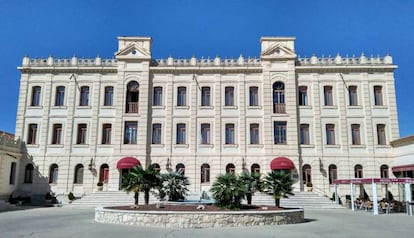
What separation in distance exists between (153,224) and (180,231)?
1987 mm

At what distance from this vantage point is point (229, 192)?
18.2 meters

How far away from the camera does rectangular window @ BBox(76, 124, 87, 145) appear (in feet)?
111

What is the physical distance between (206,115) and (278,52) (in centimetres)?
948

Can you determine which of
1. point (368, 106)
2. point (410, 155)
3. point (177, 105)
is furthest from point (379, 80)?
point (177, 105)

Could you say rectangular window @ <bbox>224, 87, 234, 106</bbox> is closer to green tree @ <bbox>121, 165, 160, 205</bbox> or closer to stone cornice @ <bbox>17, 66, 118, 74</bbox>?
stone cornice @ <bbox>17, 66, 118, 74</bbox>

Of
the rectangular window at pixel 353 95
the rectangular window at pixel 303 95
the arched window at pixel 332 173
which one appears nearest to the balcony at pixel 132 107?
the rectangular window at pixel 303 95

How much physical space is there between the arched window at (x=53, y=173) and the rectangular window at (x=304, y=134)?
23.8 m

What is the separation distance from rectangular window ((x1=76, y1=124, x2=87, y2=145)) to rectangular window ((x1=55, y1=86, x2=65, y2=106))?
3.10 meters

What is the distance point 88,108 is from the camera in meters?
34.2

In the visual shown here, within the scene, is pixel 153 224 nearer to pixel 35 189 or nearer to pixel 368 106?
pixel 35 189

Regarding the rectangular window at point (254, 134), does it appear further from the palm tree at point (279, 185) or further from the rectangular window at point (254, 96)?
the palm tree at point (279, 185)

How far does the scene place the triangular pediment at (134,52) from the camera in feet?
112

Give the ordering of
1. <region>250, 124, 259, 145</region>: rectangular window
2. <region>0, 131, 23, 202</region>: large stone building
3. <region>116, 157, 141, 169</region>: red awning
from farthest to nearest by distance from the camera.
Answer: <region>250, 124, 259, 145</region>: rectangular window < <region>116, 157, 141, 169</region>: red awning < <region>0, 131, 23, 202</region>: large stone building

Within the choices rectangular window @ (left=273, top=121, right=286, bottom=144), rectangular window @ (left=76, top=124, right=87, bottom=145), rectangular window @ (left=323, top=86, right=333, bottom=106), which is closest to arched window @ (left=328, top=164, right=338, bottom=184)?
rectangular window @ (left=273, top=121, right=286, bottom=144)
